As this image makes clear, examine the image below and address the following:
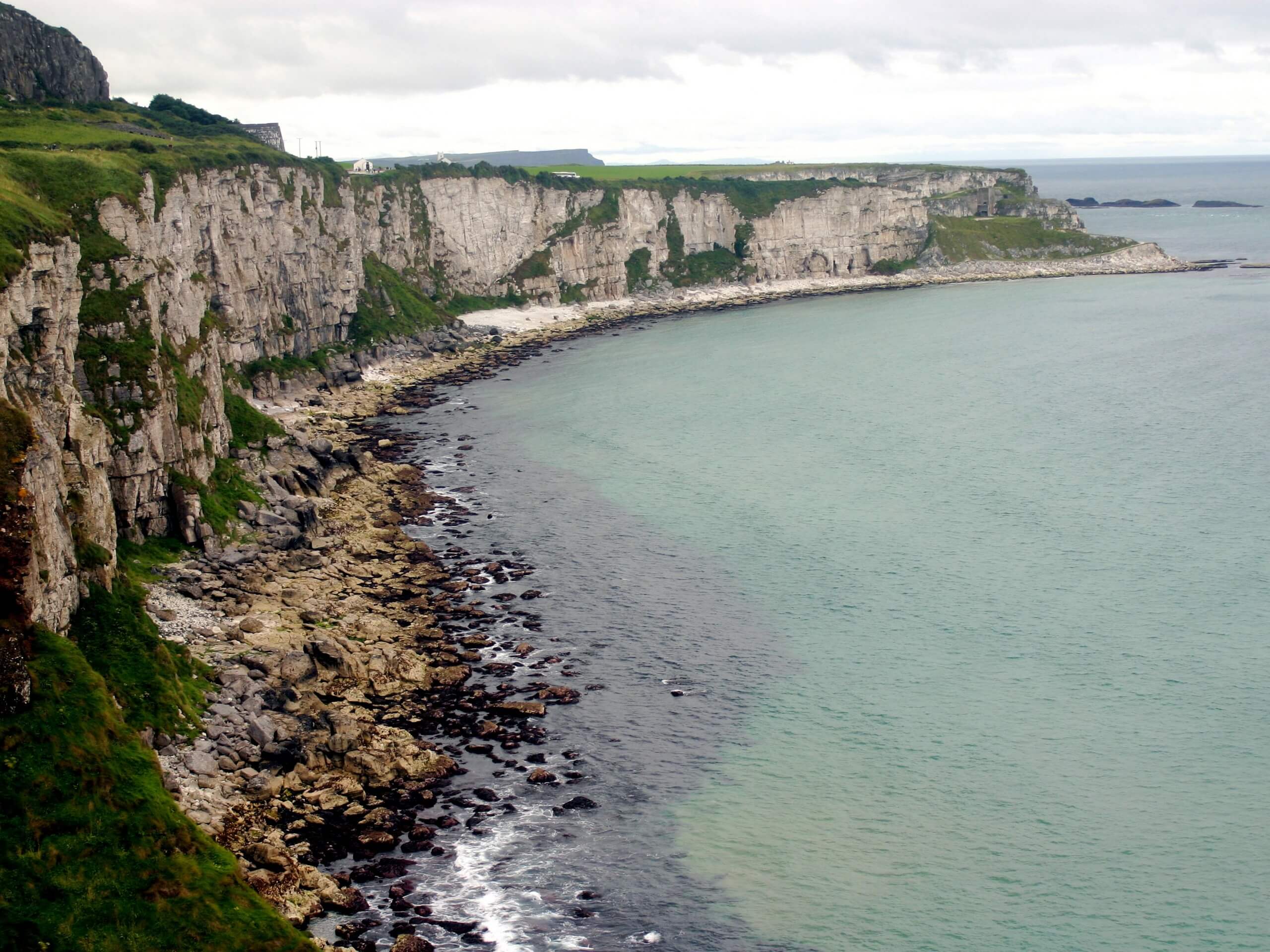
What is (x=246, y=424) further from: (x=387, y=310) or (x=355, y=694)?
(x=387, y=310)

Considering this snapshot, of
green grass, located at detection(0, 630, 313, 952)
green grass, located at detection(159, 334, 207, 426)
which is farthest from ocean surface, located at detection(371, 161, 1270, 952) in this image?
green grass, located at detection(159, 334, 207, 426)

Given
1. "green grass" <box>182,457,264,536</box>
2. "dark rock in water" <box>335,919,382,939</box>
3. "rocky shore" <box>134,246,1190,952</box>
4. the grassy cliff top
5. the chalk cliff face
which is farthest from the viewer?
"green grass" <box>182,457,264,536</box>

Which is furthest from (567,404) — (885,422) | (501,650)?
(501,650)

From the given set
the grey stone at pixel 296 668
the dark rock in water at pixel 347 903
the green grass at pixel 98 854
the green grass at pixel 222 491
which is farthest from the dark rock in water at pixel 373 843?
the green grass at pixel 222 491

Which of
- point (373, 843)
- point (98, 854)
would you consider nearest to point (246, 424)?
point (373, 843)

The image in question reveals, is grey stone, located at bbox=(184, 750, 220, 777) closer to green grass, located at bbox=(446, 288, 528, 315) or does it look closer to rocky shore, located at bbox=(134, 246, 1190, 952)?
rocky shore, located at bbox=(134, 246, 1190, 952)
